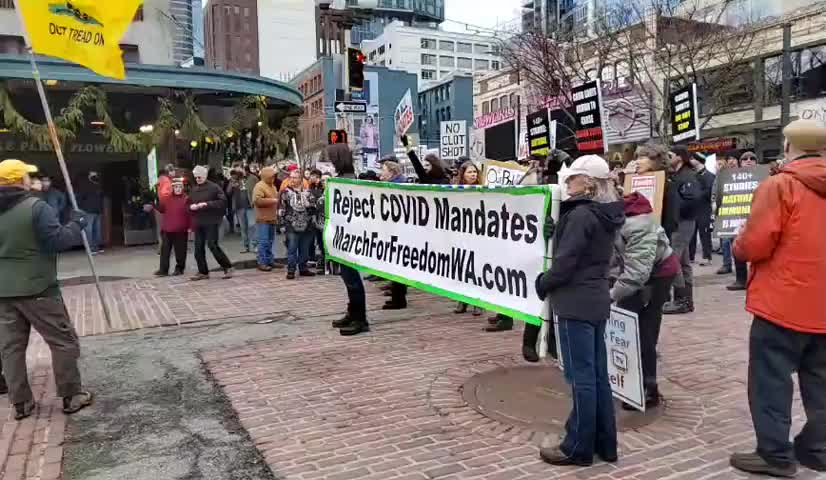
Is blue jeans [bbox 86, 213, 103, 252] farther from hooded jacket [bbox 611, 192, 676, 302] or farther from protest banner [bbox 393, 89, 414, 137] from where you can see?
hooded jacket [bbox 611, 192, 676, 302]

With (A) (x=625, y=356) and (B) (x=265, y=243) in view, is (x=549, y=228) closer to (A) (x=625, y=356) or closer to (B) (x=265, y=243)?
(A) (x=625, y=356)

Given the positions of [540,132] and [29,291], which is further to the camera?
Result: [540,132]

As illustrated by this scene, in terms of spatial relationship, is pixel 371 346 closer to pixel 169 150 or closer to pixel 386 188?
pixel 386 188

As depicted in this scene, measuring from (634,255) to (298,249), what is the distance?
768 cm

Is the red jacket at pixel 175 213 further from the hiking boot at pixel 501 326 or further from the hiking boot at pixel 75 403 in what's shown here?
the hiking boot at pixel 75 403

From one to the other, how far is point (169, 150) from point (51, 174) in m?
2.98

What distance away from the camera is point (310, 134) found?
8775 cm

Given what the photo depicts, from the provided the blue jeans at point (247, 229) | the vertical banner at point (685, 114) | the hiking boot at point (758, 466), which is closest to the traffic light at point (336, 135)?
the blue jeans at point (247, 229)

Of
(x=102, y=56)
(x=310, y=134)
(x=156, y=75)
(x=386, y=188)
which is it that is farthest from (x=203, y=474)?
(x=310, y=134)

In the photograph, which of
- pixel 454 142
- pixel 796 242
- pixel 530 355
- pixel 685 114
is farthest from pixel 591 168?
pixel 454 142

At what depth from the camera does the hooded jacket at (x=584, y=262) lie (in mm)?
3549

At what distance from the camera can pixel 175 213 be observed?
448 inches

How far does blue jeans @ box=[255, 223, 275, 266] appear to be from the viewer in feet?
39.3

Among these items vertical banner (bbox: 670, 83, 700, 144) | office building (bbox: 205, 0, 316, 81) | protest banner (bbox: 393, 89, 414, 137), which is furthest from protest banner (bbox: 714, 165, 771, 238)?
office building (bbox: 205, 0, 316, 81)
